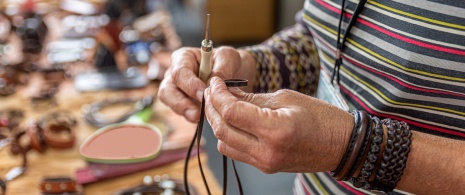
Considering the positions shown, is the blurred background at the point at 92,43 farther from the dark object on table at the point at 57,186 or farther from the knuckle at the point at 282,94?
the knuckle at the point at 282,94

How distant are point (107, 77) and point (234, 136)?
0.98 m

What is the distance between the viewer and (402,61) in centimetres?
68

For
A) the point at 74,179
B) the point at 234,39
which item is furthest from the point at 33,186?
the point at 234,39

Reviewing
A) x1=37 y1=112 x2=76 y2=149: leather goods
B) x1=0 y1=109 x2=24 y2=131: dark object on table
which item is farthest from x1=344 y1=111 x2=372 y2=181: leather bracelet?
x1=0 y1=109 x2=24 y2=131: dark object on table

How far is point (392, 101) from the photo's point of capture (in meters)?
0.70

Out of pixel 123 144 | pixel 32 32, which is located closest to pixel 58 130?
pixel 123 144

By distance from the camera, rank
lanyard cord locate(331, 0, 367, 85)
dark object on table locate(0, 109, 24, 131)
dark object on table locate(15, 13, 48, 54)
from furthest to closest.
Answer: dark object on table locate(15, 13, 48, 54) < dark object on table locate(0, 109, 24, 131) < lanyard cord locate(331, 0, 367, 85)

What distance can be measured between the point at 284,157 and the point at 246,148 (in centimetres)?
5

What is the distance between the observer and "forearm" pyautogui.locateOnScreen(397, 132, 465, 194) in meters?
0.60

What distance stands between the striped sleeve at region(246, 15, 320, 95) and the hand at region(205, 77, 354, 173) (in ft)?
1.09

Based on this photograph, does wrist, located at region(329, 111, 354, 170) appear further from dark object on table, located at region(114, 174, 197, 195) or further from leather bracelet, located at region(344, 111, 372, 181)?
dark object on table, located at region(114, 174, 197, 195)

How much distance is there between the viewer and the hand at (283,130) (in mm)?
554

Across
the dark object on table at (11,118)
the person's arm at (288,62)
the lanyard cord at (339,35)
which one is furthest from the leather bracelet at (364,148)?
the dark object on table at (11,118)

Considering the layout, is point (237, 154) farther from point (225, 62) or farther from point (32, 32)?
point (32, 32)
